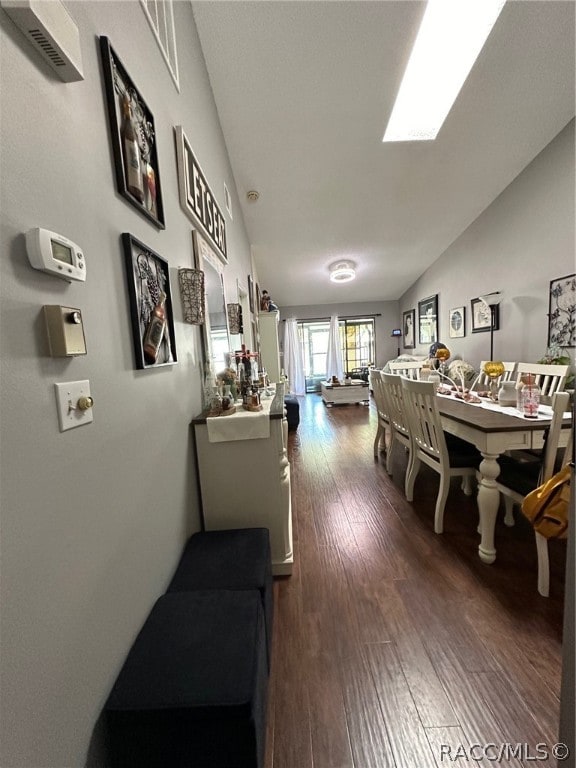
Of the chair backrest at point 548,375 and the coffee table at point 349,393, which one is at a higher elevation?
the chair backrest at point 548,375

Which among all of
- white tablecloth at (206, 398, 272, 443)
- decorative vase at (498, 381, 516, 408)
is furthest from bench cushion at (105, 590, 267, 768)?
decorative vase at (498, 381, 516, 408)

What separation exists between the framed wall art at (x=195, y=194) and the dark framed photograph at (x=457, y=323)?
14.2ft

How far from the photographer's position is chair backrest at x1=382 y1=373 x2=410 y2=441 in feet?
7.70

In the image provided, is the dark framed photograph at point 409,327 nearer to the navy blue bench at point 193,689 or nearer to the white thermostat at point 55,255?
the navy blue bench at point 193,689

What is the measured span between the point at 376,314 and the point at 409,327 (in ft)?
3.34

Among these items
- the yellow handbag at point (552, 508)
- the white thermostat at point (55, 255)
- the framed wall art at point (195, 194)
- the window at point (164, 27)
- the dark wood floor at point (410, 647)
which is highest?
the window at point (164, 27)

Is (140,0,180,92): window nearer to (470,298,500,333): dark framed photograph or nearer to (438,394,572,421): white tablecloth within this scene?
(438,394,572,421): white tablecloth

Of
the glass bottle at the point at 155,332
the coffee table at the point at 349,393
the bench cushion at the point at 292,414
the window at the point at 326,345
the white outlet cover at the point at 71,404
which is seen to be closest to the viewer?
the white outlet cover at the point at 71,404

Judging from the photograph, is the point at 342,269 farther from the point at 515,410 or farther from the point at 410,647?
the point at 410,647

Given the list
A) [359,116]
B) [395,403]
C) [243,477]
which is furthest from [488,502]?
[359,116]

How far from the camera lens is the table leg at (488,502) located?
1590 mm

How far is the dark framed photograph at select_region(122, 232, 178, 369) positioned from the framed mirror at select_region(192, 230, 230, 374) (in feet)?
1.61

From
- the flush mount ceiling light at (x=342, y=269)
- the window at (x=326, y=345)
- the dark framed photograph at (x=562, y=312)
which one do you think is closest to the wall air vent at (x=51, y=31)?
the dark framed photograph at (x=562, y=312)

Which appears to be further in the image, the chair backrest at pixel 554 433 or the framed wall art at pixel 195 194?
the framed wall art at pixel 195 194
